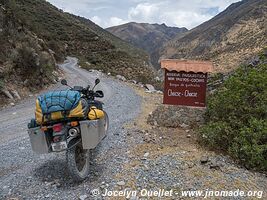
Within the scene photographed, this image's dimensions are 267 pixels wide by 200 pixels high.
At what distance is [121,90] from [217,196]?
12.8 metres

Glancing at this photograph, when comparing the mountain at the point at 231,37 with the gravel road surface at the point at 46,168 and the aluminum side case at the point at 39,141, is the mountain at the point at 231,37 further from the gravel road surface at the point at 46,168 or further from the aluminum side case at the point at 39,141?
the aluminum side case at the point at 39,141

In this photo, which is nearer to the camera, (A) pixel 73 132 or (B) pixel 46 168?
(A) pixel 73 132

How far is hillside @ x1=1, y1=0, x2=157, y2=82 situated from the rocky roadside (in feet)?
58.9

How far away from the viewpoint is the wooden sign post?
902cm

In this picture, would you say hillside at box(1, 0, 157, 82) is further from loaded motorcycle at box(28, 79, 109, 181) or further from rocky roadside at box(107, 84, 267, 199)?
loaded motorcycle at box(28, 79, 109, 181)

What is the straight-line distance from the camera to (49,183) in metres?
5.41

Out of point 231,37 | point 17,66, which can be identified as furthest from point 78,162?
point 231,37

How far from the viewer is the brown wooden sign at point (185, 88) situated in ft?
29.9

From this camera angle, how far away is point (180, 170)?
18.4ft

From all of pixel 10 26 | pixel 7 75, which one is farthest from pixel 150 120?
pixel 10 26

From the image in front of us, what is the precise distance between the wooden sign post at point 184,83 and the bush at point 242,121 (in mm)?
1305

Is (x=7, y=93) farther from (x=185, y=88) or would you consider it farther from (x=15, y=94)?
(x=185, y=88)

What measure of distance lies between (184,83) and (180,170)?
3.97 metres

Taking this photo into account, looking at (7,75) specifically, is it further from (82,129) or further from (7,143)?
(82,129)
